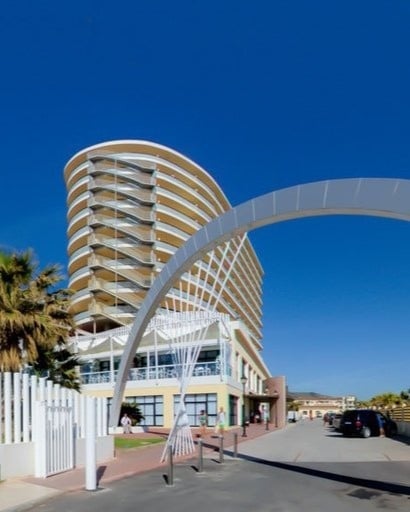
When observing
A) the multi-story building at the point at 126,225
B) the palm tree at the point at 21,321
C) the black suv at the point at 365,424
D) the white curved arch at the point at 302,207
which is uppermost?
the multi-story building at the point at 126,225

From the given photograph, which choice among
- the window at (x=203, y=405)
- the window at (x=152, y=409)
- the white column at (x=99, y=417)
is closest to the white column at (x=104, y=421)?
the white column at (x=99, y=417)

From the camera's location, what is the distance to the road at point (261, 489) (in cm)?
1066

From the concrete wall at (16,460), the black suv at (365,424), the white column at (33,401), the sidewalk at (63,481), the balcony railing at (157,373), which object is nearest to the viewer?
the sidewalk at (63,481)

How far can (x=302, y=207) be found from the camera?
50.6 feet

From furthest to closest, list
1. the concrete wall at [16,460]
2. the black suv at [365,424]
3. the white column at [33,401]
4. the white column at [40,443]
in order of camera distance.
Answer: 1. the black suv at [365,424]
2. the white column at [33,401]
3. the white column at [40,443]
4. the concrete wall at [16,460]

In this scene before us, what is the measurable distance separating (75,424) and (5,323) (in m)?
4.33

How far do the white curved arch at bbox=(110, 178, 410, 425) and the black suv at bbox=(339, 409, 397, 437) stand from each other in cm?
1658

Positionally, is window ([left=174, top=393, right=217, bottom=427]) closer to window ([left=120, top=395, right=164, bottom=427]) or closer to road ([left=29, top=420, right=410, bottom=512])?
window ([left=120, top=395, right=164, bottom=427])

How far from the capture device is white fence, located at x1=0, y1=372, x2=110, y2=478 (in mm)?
14086

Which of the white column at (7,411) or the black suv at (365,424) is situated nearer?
the white column at (7,411)

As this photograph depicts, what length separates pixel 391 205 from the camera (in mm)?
12797

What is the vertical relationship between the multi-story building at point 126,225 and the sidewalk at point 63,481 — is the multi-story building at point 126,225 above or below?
above

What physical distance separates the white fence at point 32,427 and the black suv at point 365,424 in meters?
22.1

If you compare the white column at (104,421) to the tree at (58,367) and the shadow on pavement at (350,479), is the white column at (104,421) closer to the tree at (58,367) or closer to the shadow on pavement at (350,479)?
the tree at (58,367)
